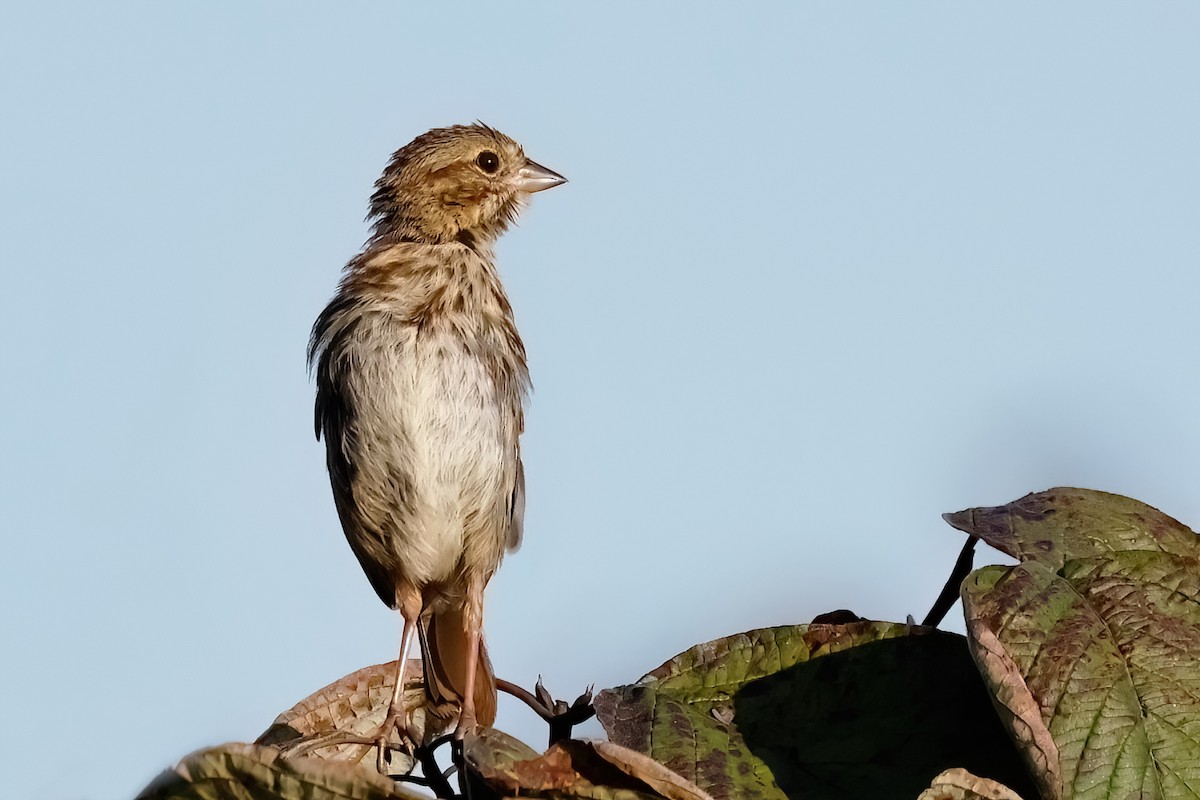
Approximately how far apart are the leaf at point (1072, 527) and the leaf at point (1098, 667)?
0.10ft

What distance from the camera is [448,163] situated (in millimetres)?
5090

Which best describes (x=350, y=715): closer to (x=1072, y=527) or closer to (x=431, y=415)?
(x=431, y=415)

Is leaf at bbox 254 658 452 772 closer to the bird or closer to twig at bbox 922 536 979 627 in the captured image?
the bird

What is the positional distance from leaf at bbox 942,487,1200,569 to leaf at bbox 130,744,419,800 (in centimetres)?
110

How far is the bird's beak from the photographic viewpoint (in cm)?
521

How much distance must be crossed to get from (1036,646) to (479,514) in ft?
8.41

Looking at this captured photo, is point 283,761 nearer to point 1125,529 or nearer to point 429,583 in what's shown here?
point 1125,529

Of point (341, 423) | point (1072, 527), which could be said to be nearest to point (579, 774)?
point (1072, 527)

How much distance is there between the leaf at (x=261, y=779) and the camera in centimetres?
207

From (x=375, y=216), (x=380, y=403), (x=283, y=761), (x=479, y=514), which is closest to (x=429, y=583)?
(x=479, y=514)

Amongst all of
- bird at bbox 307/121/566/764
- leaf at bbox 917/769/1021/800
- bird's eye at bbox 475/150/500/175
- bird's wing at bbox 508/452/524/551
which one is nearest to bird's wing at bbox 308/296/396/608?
bird at bbox 307/121/566/764

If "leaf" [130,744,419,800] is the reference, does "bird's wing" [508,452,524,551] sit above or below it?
above

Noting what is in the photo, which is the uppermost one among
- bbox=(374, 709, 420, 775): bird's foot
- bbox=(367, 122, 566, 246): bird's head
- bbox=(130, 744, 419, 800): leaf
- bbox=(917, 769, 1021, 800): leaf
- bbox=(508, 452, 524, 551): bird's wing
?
bbox=(367, 122, 566, 246): bird's head

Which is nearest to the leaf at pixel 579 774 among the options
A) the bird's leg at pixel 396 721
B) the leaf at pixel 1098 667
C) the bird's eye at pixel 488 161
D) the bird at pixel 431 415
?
the leaf at pixel 1098 667
